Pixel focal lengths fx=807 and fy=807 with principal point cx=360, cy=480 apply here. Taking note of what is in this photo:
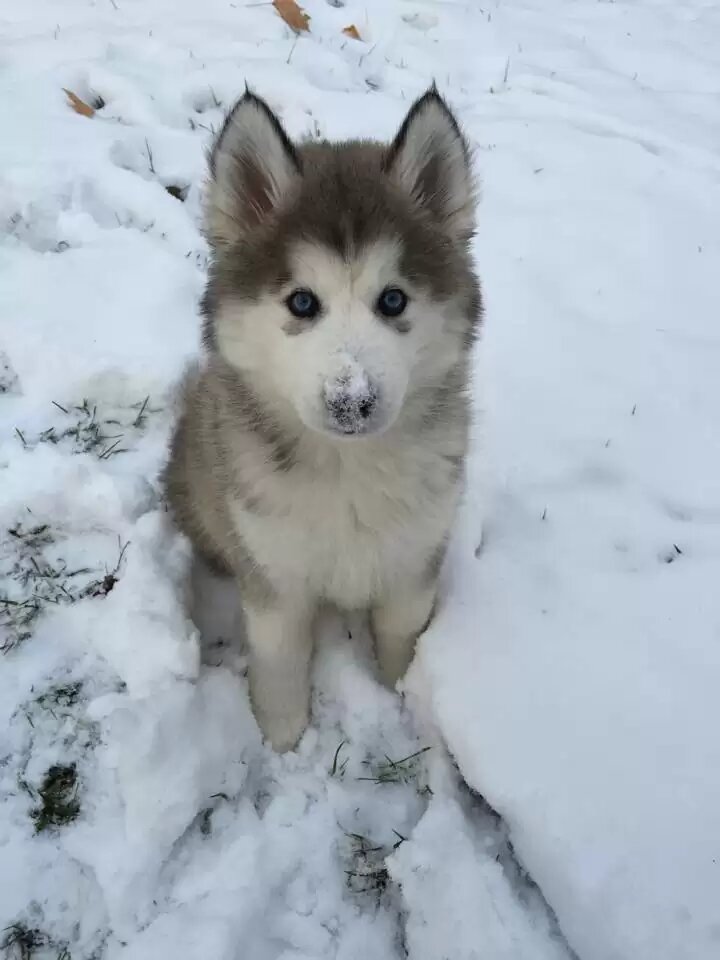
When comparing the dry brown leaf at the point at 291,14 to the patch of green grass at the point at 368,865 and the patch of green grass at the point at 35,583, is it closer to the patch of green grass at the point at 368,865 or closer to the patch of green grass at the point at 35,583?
the patch of green grass at the point at 35,583

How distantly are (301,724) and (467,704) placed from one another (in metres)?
0.49

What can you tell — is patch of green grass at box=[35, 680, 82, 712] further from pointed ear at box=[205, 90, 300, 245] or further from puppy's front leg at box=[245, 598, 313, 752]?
pointed ear at box=[205, 90, 300, 245]

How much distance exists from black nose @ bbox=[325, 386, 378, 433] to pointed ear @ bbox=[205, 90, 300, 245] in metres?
0.54

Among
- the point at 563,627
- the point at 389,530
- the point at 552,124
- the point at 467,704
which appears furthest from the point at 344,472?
the point at 552,124

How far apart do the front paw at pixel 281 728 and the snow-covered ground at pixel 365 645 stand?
0.13 ft

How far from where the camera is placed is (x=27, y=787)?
2.13 meters

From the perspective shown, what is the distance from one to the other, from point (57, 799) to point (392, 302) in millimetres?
1539

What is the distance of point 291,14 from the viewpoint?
529 centimetres

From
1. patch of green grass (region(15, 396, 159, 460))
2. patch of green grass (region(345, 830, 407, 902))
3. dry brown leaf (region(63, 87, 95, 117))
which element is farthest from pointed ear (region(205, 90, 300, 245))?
dry brown leaf (region(63, 87, 95, 117))

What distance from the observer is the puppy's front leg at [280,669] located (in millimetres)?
2201

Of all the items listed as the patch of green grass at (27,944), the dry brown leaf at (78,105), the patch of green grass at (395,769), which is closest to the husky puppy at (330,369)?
the patch of green grass at (395,769)

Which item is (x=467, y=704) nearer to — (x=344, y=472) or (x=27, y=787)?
(x=344, y=472)

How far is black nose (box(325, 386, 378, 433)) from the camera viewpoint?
159 cm

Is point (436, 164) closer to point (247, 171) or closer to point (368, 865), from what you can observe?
point (247, 171)
